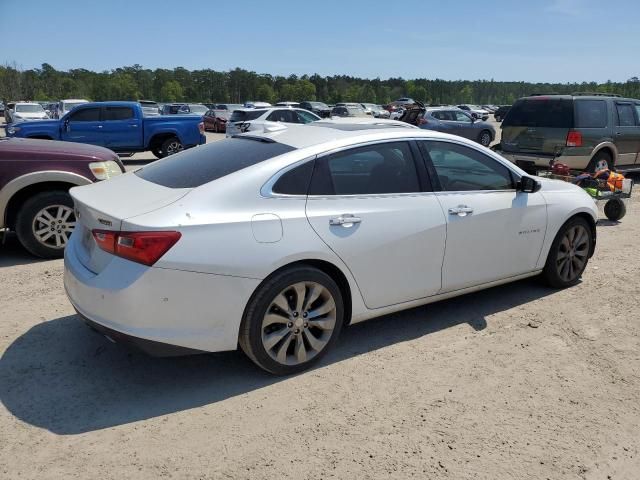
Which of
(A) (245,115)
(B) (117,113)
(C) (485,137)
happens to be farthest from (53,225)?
(C) (485,137)

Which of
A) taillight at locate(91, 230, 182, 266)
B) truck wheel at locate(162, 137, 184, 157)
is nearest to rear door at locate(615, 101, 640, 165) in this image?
taillight at locate(91, 230, 182, 266)

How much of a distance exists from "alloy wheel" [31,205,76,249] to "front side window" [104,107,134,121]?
1085 cm

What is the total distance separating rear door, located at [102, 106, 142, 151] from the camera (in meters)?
15.6

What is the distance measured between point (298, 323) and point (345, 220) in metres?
0.73

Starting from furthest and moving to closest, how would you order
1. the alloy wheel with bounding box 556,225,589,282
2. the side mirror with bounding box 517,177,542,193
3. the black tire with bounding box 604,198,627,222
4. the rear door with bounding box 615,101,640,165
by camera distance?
the rear door with bounding box 615,101,640,165 → the black tire with bounding box 604,198,627,222 → the alloy wheel with bounding box 556,225,589,282 → the side mirror with bounding box 517,177,542,193

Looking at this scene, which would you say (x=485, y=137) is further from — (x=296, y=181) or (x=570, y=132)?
(x=296, y=181)

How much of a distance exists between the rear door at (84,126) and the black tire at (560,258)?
1368cm

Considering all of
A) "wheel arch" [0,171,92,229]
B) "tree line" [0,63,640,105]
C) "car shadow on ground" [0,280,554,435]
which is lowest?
"car shadow on ground" [0,280,554,435]

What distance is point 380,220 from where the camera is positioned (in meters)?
3.65

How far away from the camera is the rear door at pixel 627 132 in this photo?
11.0 meters

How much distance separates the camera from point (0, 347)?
12.5ft

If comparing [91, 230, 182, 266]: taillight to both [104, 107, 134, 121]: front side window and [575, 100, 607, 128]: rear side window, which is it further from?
[104, 107, 134, 121]: front side window

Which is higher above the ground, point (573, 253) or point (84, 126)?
point (84, 126)

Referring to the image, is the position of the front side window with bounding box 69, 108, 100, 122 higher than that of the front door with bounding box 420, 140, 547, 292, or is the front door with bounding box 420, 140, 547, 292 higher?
the front side window with bounding box 69, 108, 100, 122
